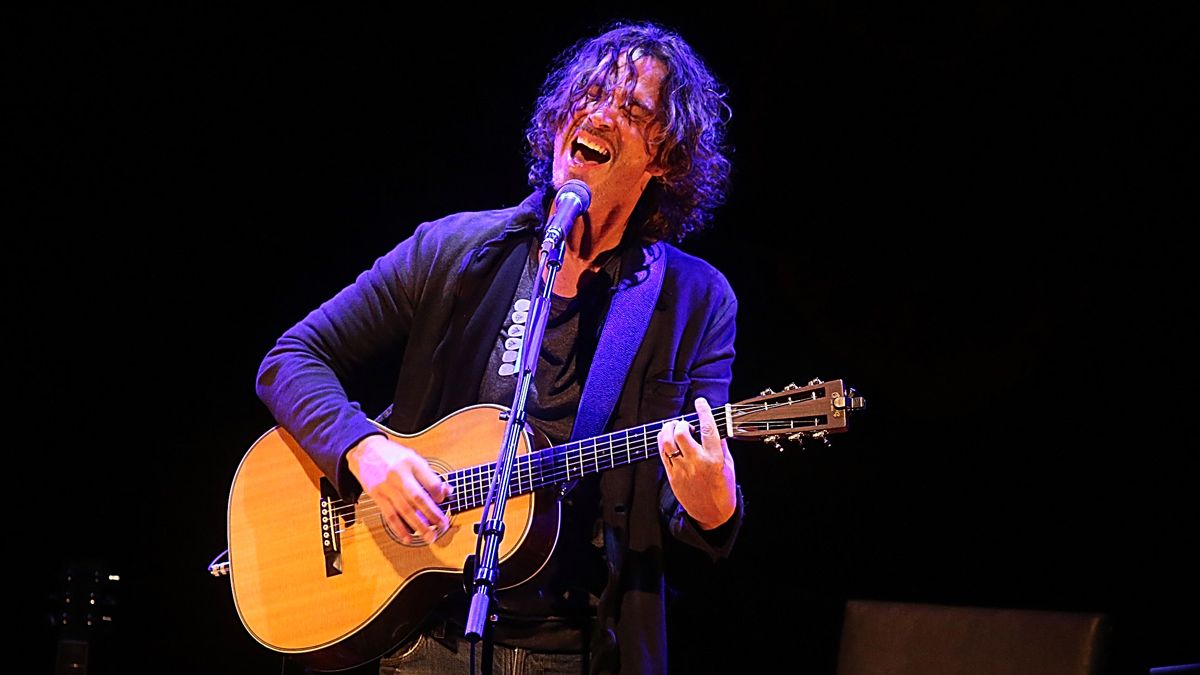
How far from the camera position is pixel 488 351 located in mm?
2709

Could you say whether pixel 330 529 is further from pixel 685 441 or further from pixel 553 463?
pixel 685 441

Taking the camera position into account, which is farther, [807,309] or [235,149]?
[235,149]

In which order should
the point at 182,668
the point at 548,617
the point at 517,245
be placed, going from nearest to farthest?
the point at 548,617 < the point at 517,245 < the point at 182,668

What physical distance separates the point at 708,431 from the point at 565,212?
61 cm

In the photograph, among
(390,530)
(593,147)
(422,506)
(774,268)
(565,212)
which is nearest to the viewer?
(565,212)

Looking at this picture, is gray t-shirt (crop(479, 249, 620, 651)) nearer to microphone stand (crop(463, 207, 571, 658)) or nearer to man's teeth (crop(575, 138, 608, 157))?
man's teeth (crop(575, 138, 608, 157))

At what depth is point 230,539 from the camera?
2742 millimetres

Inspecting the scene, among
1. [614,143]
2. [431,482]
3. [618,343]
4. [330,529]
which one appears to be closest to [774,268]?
[614,143]

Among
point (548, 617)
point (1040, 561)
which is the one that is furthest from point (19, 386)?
point (1040, 561)

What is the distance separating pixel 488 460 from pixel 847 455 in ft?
4.68

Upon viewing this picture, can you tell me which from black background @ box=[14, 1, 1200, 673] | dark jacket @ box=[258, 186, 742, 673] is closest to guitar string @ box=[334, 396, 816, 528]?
dark jacket @ box=[258, 186, 742, 673]

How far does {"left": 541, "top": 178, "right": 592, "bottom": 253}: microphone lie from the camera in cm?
220

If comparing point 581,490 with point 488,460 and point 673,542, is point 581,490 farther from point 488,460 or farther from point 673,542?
point 673,542

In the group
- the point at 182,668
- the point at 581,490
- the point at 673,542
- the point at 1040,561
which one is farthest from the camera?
the point at 182,668
